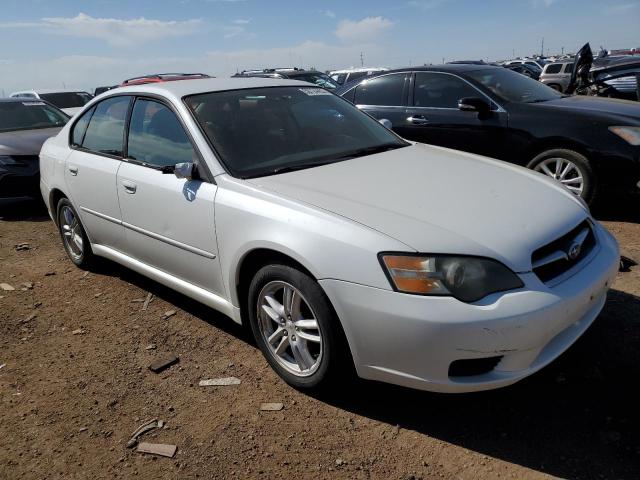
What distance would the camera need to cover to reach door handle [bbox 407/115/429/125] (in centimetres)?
614

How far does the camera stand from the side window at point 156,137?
3.23 meters

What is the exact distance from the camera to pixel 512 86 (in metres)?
5.97

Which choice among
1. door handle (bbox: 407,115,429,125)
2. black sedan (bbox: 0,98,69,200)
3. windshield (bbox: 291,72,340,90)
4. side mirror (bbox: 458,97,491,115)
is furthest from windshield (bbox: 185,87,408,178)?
windshield (bbox: 291,72,340,90)

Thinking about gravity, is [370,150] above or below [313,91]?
below

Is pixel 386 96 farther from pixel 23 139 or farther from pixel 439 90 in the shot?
pixel 23 139

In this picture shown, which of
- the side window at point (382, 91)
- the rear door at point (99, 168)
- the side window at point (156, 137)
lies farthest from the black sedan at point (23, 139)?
the side window at point (382, 91)

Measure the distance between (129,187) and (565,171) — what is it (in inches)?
159

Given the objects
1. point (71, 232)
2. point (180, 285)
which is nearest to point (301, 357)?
point (180, 285)

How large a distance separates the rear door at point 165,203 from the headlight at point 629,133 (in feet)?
13.1

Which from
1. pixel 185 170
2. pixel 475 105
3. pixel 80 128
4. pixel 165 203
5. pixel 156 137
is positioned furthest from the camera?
pixel 475 105

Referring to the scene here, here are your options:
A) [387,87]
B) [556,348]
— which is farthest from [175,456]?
[387,87]

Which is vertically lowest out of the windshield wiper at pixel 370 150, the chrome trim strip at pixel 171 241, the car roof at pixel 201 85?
the chrome trim strip at pixel 171 241

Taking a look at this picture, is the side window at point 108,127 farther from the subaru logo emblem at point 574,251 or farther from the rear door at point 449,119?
the rear door at point 449,119

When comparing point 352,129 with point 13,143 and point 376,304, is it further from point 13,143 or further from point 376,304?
point 13,143
